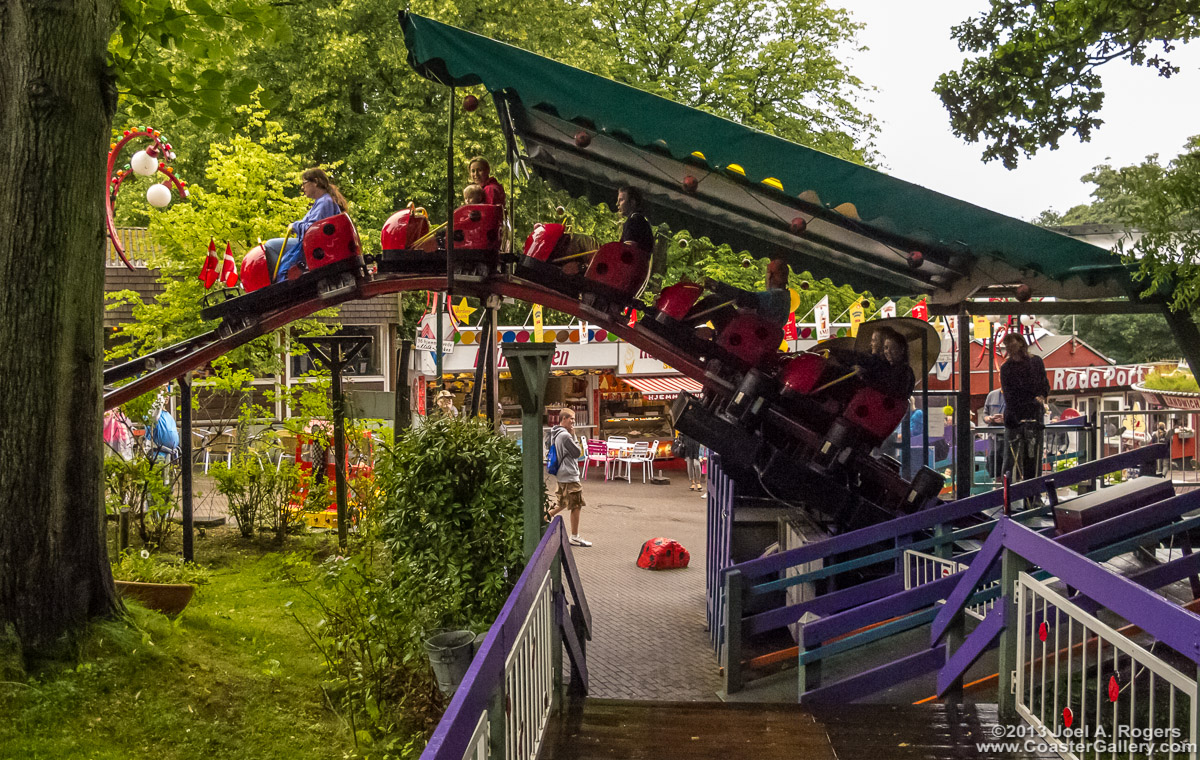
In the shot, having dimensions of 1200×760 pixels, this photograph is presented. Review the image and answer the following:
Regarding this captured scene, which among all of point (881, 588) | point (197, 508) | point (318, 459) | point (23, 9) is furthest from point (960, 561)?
point (197, 508)

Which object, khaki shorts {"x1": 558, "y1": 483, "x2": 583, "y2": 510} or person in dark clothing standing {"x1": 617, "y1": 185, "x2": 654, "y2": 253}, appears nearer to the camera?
person in dark clothing standing {"x1": 617, "y1": 185, "x2": 654, "y2": 253}

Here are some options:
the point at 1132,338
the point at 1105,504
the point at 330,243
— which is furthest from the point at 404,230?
the point at 1132,338

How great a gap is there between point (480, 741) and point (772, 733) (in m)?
2.63

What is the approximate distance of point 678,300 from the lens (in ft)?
25.1

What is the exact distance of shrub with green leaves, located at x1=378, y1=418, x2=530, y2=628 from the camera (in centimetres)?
549

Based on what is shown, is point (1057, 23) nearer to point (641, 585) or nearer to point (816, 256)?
point (816, 256)

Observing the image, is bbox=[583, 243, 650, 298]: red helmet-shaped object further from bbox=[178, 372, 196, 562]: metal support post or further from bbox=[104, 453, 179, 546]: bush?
bbox=[104, 453, 179, 546]: bush

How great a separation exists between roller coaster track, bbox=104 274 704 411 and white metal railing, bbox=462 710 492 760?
16.5 feet

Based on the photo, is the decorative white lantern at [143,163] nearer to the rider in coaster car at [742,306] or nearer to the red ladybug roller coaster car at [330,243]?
the red ladybug roller coaster car at [330,243]

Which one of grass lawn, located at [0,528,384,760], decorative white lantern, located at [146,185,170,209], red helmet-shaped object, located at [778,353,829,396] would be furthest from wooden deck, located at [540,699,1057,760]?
decorative white lantern, located at [146,185,170,209]

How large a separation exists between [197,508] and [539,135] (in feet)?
25.5

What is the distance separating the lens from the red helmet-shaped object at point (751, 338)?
7.49 metres

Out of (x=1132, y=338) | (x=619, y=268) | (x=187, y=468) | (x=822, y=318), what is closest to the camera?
(x=619, y=268)

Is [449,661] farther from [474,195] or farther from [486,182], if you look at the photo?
[486,182]
